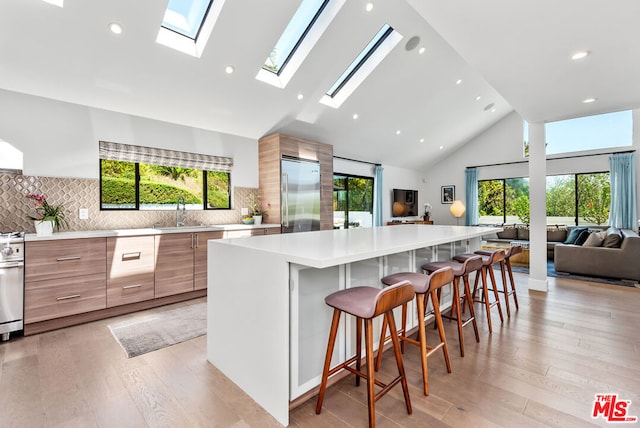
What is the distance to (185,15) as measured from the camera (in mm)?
3209

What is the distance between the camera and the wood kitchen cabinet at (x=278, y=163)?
191 inches

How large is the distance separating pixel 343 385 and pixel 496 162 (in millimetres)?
8680

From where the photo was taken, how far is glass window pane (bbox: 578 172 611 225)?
7086 mm

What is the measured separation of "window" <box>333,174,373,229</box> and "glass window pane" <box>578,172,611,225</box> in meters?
5.21

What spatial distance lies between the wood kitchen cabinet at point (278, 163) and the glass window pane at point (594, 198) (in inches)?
260

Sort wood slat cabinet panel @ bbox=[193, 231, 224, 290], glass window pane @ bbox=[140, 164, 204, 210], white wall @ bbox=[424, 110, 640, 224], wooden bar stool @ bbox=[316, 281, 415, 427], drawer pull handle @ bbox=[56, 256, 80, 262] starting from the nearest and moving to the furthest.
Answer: wooden bar stool @ bbox=[316, 281, 415, 427]
drawer pull handle @ bbox=[56, 256, 80, 262]
wood slat cabinet panel @ bbox=[193, 231, 224, 290]
glass window pane @ bbox=[140, 164, 204, 210]
white wall @ bbox=[424, 110, 640, 224]

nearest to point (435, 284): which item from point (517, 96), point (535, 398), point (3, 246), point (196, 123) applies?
point (535, 398)

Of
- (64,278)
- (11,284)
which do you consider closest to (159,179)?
(64,278)

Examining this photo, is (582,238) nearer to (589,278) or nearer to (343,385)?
(589,278)

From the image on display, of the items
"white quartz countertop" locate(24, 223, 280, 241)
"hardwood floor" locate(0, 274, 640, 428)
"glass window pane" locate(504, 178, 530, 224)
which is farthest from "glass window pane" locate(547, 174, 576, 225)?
"white quartz countertop" locate(24, 223, 280, 241)

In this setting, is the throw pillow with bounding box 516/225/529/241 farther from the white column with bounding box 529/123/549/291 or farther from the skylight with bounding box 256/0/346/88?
the skylight with bounding box 256/0/346/88

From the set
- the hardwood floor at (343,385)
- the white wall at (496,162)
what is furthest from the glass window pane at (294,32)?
the white wall at (496,162)

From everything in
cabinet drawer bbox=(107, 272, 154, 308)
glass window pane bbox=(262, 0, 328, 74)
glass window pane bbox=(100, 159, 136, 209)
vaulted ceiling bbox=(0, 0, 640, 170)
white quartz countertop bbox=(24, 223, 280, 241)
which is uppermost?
glass window pane bbox=(262, 0, 328, 74)

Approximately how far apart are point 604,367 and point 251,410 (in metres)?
2.53
